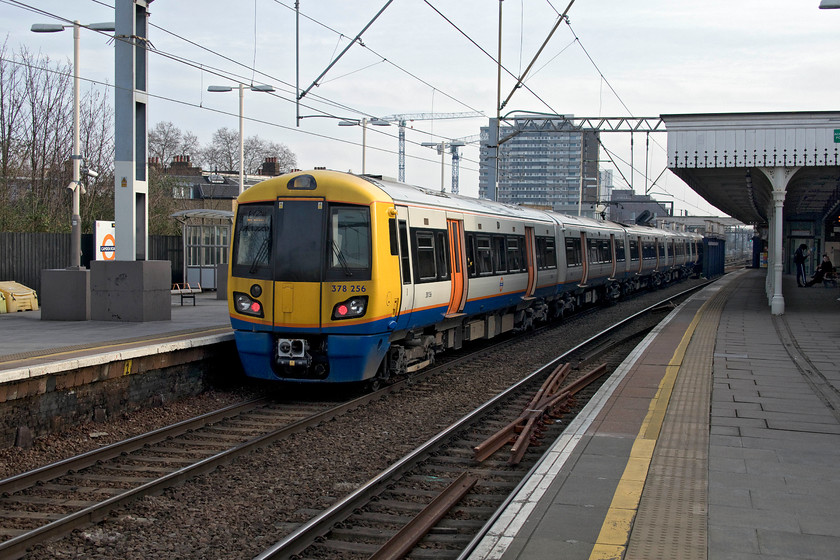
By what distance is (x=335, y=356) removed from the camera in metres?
10.5

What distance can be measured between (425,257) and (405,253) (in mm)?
802

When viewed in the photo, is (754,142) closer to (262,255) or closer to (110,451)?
(262,255)

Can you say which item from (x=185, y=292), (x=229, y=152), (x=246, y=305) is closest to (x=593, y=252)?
(x=185, y=292)

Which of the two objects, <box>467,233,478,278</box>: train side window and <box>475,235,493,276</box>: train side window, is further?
<box>475,235,493,276</box>: train side window

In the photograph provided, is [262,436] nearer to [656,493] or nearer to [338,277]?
[338,277]

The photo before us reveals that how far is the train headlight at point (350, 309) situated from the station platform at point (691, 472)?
3085mm

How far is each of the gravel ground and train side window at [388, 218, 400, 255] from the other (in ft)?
6.55

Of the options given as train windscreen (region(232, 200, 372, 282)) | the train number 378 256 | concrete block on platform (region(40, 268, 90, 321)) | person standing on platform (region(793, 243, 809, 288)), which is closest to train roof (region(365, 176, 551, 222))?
train windscreen (region(232, 200, 372, 282))

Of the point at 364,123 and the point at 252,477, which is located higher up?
the point at 364,123

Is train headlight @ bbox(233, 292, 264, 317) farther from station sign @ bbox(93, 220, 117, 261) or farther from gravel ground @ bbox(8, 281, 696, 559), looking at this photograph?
station sign @ bbox(93, 220, 117, 261)

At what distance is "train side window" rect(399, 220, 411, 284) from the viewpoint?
11.4 metres

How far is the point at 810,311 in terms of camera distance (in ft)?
76.2

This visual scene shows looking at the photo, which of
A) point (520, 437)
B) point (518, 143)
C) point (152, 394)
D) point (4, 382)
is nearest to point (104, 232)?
point (152, 394)

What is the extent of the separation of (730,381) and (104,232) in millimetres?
16122
